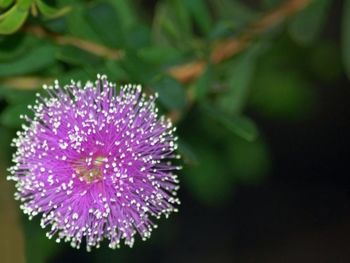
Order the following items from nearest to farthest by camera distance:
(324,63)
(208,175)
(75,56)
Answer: (75,56)
(208,175)
(324,63)

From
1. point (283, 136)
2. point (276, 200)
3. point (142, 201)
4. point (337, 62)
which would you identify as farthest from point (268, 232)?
point (142, 201)

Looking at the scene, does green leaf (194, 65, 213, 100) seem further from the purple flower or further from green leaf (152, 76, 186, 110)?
the purple flower

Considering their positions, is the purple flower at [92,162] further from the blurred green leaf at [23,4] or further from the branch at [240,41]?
the branch at [240,41]

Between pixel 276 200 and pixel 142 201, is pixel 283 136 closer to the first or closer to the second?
pixel 276 200

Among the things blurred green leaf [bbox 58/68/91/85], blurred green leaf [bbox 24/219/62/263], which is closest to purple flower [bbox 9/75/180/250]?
blurred green leaf [bbox 58/68/91/85]

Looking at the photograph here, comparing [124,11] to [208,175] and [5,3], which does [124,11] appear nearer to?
[5,3]

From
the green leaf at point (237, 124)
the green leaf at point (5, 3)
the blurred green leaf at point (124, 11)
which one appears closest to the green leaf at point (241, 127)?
the green leaf at point (237, 124)

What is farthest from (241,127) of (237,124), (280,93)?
(280,93)
